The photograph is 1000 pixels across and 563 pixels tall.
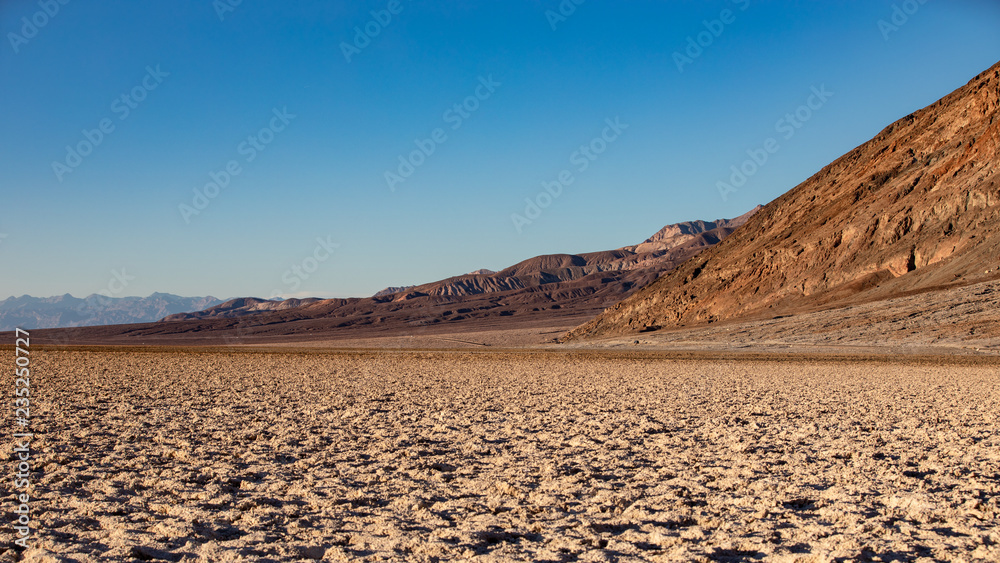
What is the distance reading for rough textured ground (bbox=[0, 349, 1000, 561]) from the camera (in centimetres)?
500

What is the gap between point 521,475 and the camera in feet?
23.8

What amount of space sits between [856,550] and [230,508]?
5.37m

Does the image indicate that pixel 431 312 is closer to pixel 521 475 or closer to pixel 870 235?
pixel 870 235

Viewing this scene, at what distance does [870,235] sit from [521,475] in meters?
39.2

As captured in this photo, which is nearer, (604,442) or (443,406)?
(604,442)

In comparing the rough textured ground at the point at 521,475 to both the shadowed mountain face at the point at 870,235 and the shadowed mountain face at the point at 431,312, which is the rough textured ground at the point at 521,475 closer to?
the shadowed mountain face at the point at 870,235

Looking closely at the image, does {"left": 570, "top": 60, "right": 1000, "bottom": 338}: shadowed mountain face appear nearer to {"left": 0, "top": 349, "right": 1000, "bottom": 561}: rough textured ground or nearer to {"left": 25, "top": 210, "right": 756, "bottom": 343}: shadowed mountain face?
{"left": 0, "top": 349, "right": 1000, "bottom": 561}: rough textured ground

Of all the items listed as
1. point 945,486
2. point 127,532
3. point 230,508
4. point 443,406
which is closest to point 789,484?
point 945,486

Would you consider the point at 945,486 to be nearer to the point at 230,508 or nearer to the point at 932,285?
the point at 230,508

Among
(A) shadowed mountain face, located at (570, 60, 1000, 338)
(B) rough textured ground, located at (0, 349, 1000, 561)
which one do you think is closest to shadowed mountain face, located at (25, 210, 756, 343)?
(A) shadowed mountain face, located at (570, 60, 1000, 338)

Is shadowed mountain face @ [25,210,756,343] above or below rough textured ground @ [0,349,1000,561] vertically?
above

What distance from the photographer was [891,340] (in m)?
30.0

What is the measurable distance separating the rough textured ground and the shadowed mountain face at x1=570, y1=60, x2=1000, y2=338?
23.9 metres

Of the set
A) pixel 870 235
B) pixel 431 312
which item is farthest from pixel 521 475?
pixel 431 312
